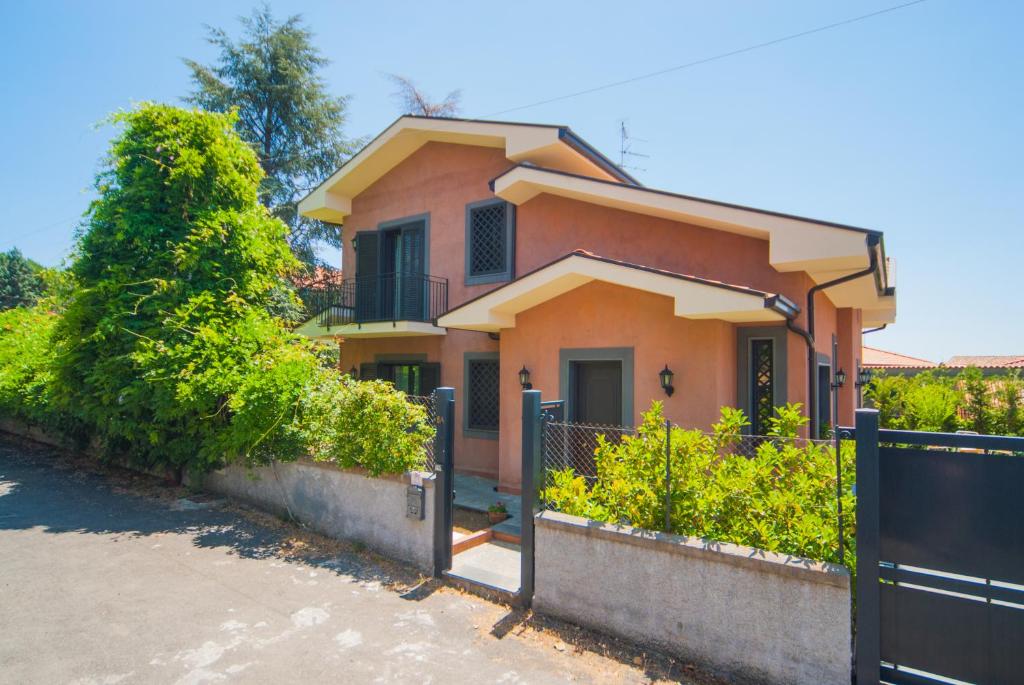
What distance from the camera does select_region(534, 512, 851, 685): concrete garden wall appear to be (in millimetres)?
3467

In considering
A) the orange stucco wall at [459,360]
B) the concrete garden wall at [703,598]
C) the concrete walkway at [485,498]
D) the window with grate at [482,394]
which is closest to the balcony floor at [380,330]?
the orange stucco wall at [459,360]

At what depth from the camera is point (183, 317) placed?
321 inches

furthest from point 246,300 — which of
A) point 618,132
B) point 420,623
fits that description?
point 618,132

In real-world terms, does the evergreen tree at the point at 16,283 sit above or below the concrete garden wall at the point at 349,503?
above

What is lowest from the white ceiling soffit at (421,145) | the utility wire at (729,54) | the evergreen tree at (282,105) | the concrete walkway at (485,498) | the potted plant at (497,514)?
the concrete walkway at (485,498)

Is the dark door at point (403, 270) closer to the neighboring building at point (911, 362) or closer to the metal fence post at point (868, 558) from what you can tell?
the metal fence post at point (868, 558)

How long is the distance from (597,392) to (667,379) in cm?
134

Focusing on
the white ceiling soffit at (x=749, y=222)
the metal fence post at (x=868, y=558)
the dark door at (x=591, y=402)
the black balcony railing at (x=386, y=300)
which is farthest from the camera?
the black balcony railing at (x=386, y=300)

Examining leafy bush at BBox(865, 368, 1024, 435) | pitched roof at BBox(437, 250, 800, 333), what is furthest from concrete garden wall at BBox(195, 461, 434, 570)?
leafy bush at BBox(865, 368, 1024, 435)

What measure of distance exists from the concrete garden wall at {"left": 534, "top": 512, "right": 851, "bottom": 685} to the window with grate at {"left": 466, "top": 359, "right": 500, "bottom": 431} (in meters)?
5.95

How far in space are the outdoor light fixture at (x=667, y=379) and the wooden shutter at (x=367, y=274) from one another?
7.20m

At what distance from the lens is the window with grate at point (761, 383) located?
7.52 metres

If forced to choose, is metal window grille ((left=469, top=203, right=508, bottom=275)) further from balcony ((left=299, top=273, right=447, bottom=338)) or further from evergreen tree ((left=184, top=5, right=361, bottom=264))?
evergreen tree ((left=184, top=5, right=361, bottom=264))

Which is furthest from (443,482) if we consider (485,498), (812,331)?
(812,331)
